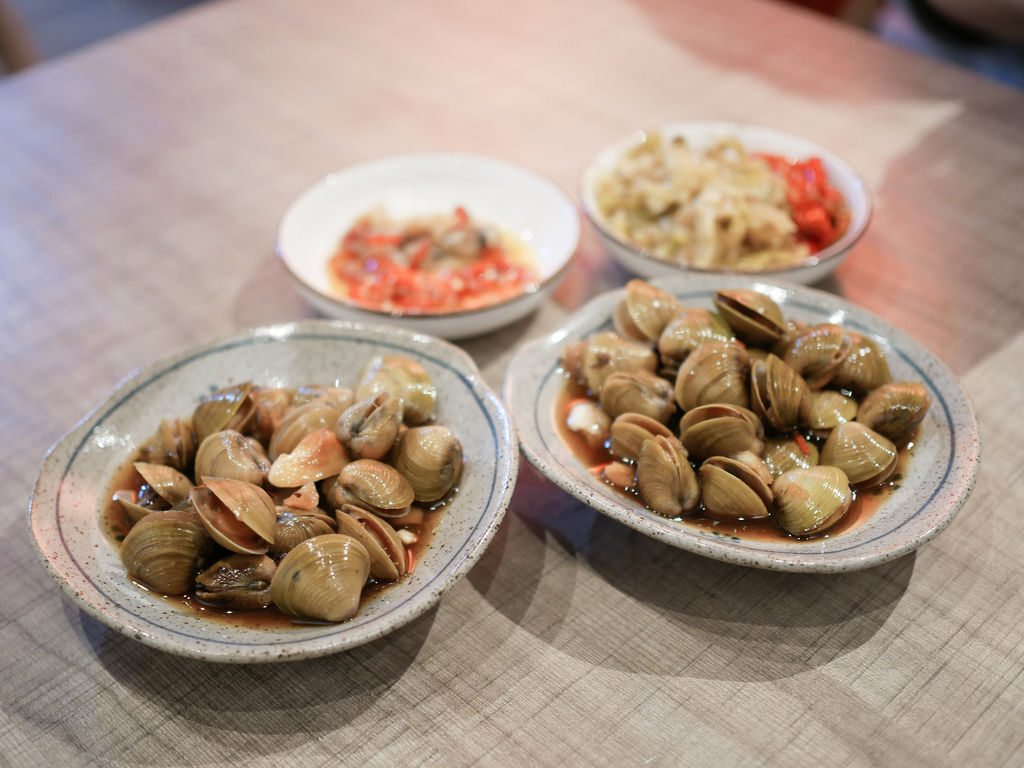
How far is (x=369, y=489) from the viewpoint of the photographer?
1.37 meters

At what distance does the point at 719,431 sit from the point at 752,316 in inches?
12.0

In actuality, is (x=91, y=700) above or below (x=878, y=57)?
below

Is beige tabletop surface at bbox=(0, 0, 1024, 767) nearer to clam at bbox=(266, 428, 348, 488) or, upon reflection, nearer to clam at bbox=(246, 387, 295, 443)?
clam at bbox=(266, 428, 348, 488)

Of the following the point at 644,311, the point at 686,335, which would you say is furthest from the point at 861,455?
the point at 644,311

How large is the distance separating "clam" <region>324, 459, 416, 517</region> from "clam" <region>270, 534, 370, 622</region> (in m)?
0.12

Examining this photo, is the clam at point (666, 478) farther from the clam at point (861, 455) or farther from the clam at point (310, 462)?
the clam at point (310, 462)

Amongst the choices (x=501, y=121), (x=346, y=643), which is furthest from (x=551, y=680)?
(x=501, y=121)

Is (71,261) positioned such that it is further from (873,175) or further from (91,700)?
(873,175)

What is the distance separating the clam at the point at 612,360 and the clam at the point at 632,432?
137mm

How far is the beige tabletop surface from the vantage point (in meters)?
1.30

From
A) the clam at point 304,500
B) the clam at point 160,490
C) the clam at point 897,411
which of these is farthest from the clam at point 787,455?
the clam at point 160,490

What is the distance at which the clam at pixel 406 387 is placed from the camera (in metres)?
1.56

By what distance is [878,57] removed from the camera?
10.0 feet

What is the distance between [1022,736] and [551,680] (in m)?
0.68
